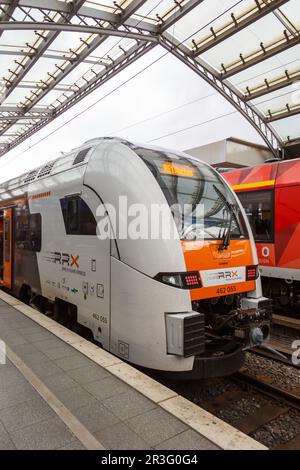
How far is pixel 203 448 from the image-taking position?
7.94 feet

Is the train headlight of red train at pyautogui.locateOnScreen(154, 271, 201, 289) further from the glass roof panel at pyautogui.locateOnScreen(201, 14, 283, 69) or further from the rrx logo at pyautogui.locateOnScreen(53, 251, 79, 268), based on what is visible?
the glass roof panel at pyautogui.locateOnScreen(201, 14, 283, 69)

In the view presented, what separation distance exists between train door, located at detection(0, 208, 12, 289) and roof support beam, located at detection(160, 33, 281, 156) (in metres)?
9.47

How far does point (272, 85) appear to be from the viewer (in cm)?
1594

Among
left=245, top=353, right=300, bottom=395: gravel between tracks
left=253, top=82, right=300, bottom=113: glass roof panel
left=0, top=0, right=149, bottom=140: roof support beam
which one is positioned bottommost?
left=245, top=353, right=300, bottom=395: gravel between tracks

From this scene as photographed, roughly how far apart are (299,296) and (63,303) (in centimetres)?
531

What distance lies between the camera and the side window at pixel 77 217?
4.54m

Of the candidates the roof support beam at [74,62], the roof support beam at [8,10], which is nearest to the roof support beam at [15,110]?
the roof support beam at [74,62]

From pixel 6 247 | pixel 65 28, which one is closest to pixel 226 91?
pixel 65 28

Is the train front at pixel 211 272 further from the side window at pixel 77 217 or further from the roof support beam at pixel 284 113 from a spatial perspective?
the roof support beam at pixel 284 113

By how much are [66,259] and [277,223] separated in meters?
4.61

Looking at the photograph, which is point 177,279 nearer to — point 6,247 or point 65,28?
point 6,247

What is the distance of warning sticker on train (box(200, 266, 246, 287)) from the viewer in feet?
13.0

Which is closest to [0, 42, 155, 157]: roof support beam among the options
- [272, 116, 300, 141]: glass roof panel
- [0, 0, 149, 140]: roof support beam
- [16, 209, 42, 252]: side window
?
[0, 0, 149, 140]: roof support beam
